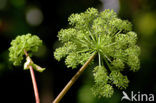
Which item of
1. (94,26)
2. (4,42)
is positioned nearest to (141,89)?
(94,26)

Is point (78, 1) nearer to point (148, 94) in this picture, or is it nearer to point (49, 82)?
point (49, 82)

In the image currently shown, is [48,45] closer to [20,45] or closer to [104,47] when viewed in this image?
[20,45]

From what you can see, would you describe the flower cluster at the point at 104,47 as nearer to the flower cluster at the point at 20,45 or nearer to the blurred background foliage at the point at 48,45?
the flower cluster at the point at 20,45

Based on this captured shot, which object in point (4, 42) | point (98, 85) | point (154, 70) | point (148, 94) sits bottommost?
point (148, 94)

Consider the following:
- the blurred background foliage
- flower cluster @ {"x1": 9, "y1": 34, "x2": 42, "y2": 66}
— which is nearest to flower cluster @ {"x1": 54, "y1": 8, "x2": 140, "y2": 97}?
flower cluster @ {"x1": 9, "y1": 34, "x2": 42, "y2": 66}

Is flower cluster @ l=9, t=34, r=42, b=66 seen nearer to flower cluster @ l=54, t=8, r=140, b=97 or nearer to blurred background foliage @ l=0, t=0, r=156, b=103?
flower cluster @ l=54, t=8, r=140, b=97

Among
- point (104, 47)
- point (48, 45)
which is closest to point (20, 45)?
point (104, 47)

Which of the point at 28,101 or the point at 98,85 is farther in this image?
the point at 28,101

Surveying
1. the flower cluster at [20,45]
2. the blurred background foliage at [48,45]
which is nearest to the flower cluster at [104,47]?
the flower cluster at [20,45]
